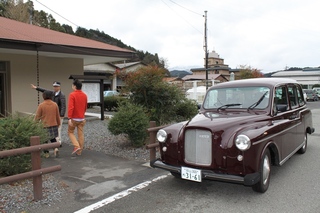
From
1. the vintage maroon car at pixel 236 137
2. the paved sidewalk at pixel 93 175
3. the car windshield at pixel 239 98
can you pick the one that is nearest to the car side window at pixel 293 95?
the vintage maroon car at pixel 236 137

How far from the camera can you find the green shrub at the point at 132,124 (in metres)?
7.12

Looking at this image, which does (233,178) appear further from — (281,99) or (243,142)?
(281,99)

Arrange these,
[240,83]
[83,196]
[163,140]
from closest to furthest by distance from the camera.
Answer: [83,196], [163,140], [240,83]

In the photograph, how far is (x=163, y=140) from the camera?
186 inches

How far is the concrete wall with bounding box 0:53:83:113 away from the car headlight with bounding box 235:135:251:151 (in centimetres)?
1046

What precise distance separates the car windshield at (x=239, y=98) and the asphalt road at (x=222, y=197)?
4.63 ft

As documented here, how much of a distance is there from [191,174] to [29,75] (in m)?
10.1

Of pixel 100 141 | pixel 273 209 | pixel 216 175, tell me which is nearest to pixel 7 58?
pixel 100 141

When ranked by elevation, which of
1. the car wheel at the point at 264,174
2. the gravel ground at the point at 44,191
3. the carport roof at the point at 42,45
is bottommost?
the gravel ground at the point at 44,191

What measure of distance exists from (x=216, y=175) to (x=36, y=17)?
118ft

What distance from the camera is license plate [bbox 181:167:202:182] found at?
408 centimetres

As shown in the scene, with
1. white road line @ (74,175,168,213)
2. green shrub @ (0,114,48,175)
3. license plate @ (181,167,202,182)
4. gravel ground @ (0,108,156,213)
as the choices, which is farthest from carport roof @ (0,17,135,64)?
license plate @ (181,167,202,182)

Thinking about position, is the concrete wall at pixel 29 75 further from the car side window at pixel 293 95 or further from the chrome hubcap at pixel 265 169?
the chrome hubcap at pixel 265 169

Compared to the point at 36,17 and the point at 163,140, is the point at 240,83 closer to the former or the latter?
the point at 163,140
